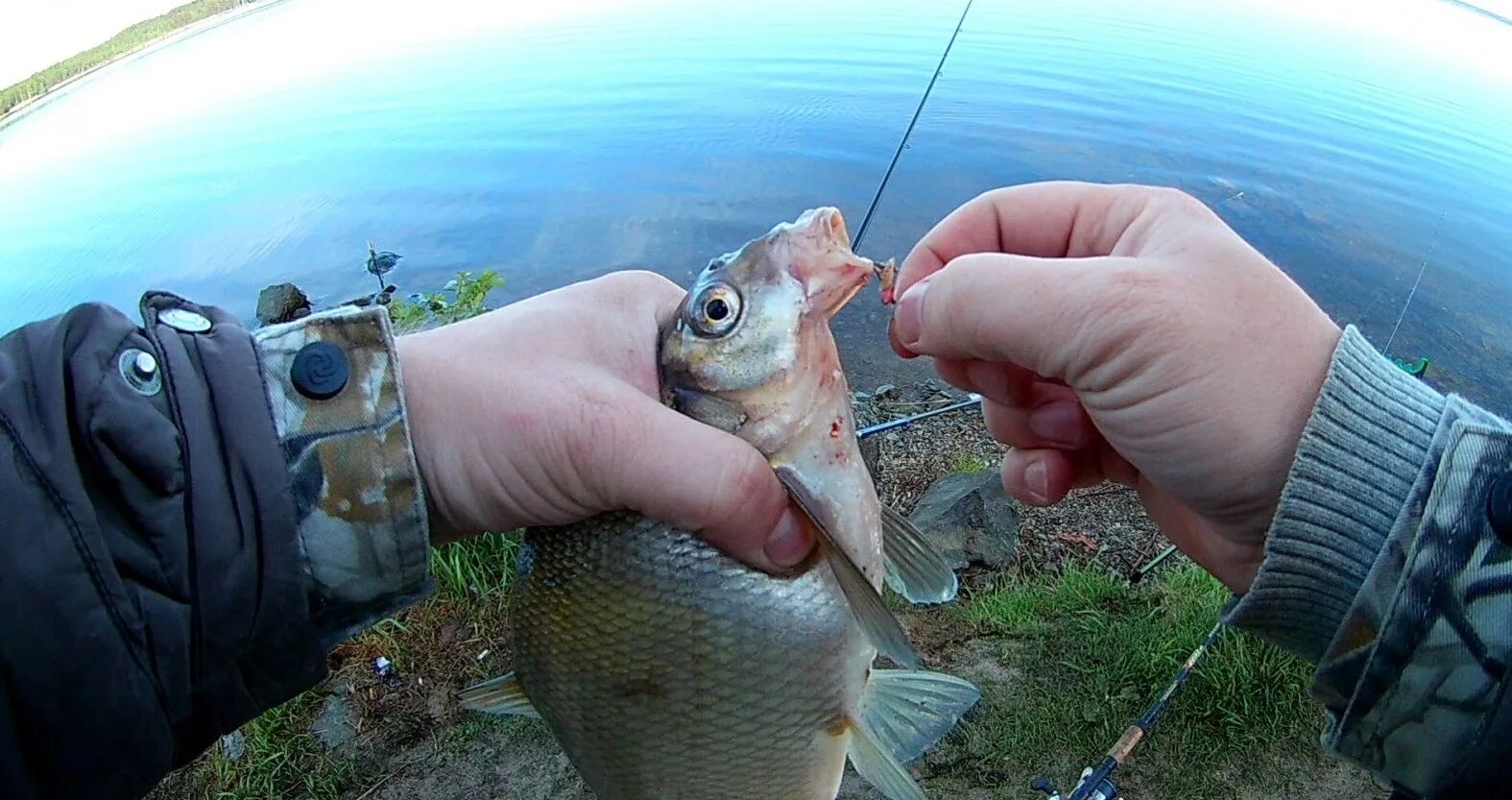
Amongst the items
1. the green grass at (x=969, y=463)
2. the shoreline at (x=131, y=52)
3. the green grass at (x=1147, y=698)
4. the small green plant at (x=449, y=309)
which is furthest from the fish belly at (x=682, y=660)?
the shoreline at (x=131, y=52)

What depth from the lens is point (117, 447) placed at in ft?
5.10

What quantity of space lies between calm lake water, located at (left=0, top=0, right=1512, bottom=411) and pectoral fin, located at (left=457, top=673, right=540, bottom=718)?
515 centimetres

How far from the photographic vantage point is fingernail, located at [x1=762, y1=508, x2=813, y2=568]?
6.38ft

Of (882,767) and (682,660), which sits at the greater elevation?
(682,660)

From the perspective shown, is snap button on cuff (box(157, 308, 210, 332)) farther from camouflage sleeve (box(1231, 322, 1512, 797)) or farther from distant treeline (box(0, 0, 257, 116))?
distant treeline (box(0, 0, 257, 116))

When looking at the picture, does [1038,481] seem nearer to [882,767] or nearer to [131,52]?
[882,767]

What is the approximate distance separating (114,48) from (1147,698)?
19352 mm

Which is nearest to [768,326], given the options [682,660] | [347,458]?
[682,660]

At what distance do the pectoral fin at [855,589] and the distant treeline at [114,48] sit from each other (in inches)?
651

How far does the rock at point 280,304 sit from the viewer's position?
Answer: 678 cm

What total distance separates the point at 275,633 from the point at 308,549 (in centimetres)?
16

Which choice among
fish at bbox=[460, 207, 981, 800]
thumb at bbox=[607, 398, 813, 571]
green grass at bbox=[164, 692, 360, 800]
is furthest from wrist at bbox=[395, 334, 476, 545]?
green grass at bbox=[164, 692, 360, 800]

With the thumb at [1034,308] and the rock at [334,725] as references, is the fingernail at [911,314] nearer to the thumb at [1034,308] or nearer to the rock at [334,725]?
the thumb at [1034,308]

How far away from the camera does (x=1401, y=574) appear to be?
166 centimetres
